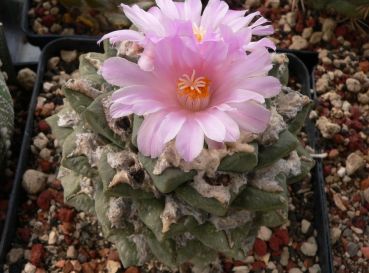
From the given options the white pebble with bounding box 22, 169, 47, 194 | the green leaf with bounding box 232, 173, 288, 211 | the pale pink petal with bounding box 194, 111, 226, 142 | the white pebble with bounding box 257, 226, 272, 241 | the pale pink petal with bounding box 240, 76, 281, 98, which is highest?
the pale pink petal with bounding box 240, 76, 281, 98

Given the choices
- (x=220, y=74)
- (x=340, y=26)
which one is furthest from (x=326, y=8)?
(x=220, y=74)

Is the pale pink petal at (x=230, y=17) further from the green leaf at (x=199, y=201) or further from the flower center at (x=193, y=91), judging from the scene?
the green leaf at (x=199, y=201)

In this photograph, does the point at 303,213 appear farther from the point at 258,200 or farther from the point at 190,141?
the point at 190,141

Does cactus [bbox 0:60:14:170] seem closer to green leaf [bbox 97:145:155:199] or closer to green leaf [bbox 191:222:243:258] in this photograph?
green leaf [bbox 97:145:155:199]

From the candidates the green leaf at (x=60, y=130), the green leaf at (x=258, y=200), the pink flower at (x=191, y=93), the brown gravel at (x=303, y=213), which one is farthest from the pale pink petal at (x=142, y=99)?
the brown gravel at (x=303, y=213)

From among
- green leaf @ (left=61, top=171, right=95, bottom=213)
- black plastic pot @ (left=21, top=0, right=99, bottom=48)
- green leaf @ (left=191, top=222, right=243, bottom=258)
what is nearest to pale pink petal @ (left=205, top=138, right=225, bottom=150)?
green leaf @ (left=191, top=222, right=243, bottom=258)

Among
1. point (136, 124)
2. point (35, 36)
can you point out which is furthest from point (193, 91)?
point (35, 36)
